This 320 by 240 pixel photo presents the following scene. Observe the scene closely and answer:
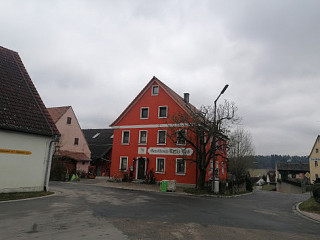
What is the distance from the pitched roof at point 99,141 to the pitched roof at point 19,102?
862 inches

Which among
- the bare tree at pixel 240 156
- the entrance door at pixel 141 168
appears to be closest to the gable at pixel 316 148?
the bare tree at pixel 240 156

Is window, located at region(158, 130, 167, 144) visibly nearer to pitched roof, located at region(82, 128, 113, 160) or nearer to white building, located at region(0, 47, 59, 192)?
white building, located at region(0, 47, 59, 192)

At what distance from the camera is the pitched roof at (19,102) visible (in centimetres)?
1334

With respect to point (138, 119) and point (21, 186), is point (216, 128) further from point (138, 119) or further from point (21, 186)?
point (21, 186)

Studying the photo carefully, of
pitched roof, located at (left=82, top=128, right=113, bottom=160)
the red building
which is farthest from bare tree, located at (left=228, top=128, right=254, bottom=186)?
pitched roof, located at (left=82, top=128, right=113, bottom=160)

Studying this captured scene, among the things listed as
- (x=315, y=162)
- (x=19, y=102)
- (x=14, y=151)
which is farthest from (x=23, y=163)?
(x=315, y=162)

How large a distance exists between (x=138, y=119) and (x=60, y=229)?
21.8 meters

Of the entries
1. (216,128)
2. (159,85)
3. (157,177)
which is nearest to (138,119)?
(159,85)

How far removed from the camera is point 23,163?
13570 millimetres

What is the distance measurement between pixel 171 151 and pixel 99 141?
19.3 metres

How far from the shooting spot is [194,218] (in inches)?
367

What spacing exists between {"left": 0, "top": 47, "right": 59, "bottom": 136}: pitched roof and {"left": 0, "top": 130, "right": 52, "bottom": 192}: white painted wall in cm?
46

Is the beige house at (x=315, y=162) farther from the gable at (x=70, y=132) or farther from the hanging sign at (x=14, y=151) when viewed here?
the hanging sign at (x=14, y=151)

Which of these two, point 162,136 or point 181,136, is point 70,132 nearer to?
point 162,136
